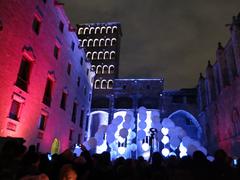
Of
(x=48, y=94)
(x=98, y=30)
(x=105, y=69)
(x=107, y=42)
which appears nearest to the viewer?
(x=48, y=94)

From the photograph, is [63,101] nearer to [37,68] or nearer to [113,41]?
[37,68]

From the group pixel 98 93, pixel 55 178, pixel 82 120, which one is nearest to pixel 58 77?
pixel 82 120

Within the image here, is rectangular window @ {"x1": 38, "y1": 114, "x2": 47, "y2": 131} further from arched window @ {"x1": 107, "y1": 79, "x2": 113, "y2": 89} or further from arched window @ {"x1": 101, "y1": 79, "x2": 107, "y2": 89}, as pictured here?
arched window @ {"x1": 107, "y1": 79, "x2": 113, "y2": 89}

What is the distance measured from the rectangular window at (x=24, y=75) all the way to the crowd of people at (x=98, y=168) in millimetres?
9230

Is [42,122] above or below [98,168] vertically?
above

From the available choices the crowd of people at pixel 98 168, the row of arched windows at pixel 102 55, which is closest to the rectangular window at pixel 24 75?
the crowd of people at pixel 98 168

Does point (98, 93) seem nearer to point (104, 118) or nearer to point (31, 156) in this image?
point (104, 118)

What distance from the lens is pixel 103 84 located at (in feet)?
128

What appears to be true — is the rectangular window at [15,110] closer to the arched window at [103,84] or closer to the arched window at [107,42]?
the arched window at [103,84]

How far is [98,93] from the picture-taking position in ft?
119

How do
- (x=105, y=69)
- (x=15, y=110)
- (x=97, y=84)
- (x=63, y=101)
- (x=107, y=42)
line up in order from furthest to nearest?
1. (x=107, y=42)
2. (x=105, y=69)
3. (x=97, y=84)
4. (x=63, y=101)
5. (x=15, y=110)

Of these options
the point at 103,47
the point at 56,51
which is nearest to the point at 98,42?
the point at 103,47

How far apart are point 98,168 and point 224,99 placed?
2089 centimetres

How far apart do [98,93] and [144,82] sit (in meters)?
7.45
